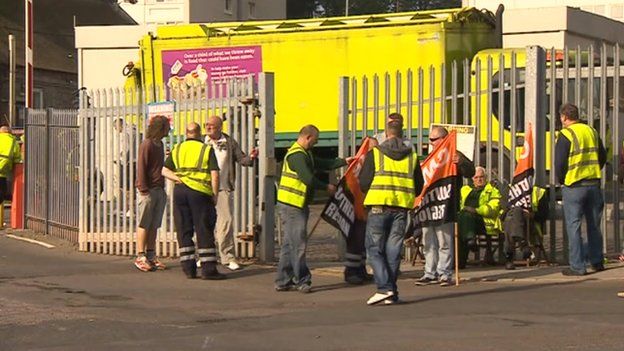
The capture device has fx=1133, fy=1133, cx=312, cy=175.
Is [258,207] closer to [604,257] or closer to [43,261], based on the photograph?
[43,261]

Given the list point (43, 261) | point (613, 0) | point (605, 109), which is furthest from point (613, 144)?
point (613, 0)

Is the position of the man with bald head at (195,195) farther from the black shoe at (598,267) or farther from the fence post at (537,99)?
the black shoe at (598,267)

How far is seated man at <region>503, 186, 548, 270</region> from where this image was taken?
13.2 meters

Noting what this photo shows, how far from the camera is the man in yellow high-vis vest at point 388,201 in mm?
10992

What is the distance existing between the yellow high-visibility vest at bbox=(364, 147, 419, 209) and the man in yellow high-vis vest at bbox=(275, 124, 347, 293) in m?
0.97

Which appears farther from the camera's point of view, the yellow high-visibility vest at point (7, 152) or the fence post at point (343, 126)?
the yellow high-visibility vest at point (7, 152)

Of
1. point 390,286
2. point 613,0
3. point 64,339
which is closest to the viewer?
point 64,339

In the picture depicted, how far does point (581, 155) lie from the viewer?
1264 cm

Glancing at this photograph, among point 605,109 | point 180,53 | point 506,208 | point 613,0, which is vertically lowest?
point 506,208

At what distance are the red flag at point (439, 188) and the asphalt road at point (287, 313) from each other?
78 centimetres

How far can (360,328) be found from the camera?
31.5 feet

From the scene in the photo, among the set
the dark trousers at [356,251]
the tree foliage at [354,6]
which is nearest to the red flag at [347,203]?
the dark trousers at [356,251]

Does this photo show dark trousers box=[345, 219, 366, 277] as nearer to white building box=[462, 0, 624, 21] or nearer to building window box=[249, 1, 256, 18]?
white building box=[462, 0, 624, 21]

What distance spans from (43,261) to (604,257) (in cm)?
707
